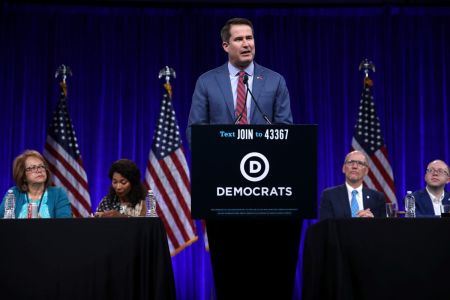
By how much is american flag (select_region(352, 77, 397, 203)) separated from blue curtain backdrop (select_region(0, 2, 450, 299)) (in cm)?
50

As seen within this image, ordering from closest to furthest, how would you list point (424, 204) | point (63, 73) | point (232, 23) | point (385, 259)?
1. point (385, 259)
2. point (232, 23)
3. point (424, 204)
4. point (63, 73)

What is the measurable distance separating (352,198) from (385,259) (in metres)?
2.17

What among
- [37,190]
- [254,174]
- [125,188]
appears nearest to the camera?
[254,174]

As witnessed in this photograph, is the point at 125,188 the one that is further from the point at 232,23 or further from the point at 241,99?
the point at 232,23

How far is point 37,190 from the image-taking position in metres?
4.69

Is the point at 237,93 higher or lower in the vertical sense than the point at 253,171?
higher

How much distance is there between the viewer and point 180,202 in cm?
640

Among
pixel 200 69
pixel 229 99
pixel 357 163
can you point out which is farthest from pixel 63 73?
pixel 229 99

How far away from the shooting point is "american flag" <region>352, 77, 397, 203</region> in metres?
6.57

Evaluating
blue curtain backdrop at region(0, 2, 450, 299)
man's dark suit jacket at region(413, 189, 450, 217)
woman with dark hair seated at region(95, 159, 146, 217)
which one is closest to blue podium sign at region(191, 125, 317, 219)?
woman with dark hair seated at region(95, 159, 146, 217)

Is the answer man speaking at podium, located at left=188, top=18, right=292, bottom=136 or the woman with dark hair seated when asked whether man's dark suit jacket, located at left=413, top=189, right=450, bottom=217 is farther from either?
man speaking at podium, located at left=188, top=18, right=292, bottom=136

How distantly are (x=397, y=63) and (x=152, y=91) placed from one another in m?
2.81

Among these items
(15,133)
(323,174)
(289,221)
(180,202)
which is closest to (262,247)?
(289,221)

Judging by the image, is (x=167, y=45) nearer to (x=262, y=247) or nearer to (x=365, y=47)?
(x=365, y=47)
